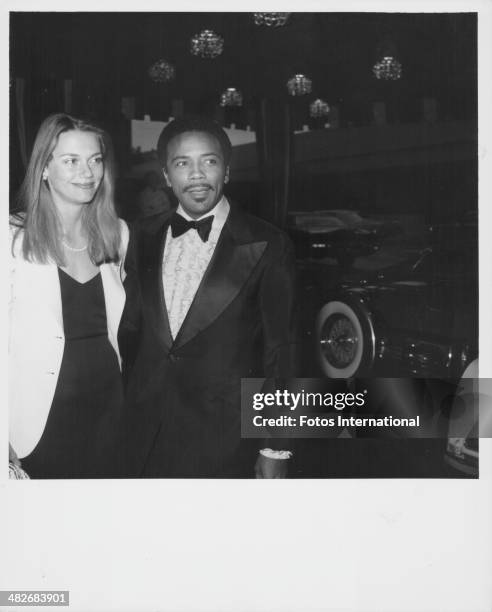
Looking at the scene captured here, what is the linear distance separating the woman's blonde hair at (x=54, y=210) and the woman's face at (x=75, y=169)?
0.02 m

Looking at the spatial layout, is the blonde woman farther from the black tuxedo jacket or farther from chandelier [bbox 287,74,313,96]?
chandelier [bbox 287,74,313,96]

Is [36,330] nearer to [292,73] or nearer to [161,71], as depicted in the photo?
[161,71]

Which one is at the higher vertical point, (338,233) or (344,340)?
(338,233)

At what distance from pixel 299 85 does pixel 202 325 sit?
0.90 m

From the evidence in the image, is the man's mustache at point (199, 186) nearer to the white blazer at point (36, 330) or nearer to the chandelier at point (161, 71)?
the white blazer at point (36, 330)

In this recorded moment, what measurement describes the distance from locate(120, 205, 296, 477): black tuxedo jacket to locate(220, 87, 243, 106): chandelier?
0.37 m

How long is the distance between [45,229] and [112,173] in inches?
12.1

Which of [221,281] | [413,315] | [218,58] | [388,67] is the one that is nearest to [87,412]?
[221,281]

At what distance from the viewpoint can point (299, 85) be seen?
8.13ft

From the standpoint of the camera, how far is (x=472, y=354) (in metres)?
2.53

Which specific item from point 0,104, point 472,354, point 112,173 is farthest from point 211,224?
point 472,354
